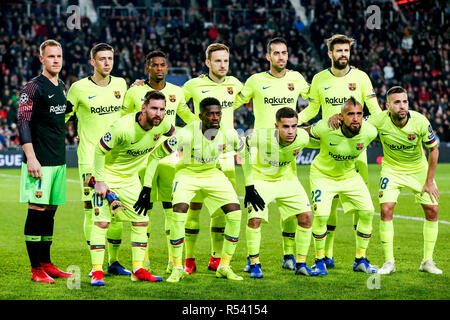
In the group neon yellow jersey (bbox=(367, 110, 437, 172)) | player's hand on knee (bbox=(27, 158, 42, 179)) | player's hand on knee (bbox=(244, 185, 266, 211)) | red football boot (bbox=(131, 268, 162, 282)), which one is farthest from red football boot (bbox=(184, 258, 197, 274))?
neon yellow jersey (bbox=(367, 110, 437, 172))

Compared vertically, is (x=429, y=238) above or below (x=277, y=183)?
below

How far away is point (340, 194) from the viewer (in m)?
7.83

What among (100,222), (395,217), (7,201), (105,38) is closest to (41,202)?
(100,222)

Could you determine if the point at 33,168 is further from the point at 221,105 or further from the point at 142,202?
the point at 221,105

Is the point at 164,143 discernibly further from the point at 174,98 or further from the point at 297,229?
the point at 297,229

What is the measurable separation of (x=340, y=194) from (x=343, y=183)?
13cm

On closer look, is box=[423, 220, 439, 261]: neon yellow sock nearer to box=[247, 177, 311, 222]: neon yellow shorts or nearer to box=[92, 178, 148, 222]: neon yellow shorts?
box=[247, 177, 311, 222]: neon yellow shorts

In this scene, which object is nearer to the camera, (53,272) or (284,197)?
(53,272)

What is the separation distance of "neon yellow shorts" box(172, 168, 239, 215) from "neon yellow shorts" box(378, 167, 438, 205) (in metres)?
1.75

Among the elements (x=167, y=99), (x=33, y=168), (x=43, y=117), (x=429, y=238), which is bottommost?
(x=429, y=238)

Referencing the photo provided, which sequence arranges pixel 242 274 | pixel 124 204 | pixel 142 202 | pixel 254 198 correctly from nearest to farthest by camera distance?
pixel 142 202 → pixel 124 204 → pixel 254 198 → pixel 242 274

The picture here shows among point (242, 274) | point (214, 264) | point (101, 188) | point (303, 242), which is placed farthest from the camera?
point (214, 264)

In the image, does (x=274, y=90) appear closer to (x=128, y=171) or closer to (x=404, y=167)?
(x=404, y=167)

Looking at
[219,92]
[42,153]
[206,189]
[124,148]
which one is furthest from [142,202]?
[219,92]
